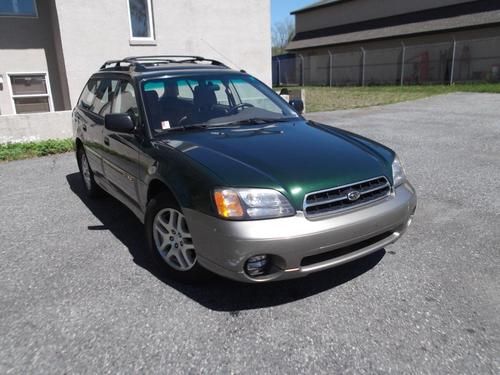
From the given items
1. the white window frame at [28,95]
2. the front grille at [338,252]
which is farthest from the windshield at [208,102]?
the white window frame at [28,95]

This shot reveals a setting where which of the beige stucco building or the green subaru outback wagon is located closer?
the green subaru outback wagon

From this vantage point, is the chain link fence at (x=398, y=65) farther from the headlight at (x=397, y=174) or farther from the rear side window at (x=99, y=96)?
the headlight at (x=397, y=174)

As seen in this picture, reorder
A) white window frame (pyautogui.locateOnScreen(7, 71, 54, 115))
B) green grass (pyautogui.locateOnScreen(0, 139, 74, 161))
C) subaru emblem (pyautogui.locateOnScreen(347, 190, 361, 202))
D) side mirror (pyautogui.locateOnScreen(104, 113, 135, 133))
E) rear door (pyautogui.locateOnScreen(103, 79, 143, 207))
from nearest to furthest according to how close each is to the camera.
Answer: subaru emblem (pyautogui.locateOnScreen(347, 190, 361, 202))
side mirror (pyautogui.locateOnScreen(104, 113, 135, 133))
rear door (pyautogui.locateOnScreen(103, 79, 143, 207))
green grass (pyautogui.locateOnScreen(0, 139, 74, 161))
white window frame (pyautogui.locateOnScreen(7, 71, 54, 115))

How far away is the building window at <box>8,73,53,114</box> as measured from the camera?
11.0 metres

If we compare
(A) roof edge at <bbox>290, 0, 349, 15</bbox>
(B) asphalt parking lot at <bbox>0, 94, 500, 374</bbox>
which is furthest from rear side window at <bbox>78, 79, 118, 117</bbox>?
(A) roof edge at <bbox>290, 0, 349, 15</bbox>

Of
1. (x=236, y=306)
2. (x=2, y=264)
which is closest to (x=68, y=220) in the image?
(x=2, y=264)

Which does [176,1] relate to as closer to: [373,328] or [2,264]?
[2,264]

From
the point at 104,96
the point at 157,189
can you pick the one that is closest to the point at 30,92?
the point at 104,96

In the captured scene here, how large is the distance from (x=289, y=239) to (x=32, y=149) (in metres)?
7.86

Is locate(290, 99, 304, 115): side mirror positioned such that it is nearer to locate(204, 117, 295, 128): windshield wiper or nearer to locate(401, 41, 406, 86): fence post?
locate(204, 117, 295, 128): windshield wiper

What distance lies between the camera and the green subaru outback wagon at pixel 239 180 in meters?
2.67

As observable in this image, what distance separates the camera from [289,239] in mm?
2600

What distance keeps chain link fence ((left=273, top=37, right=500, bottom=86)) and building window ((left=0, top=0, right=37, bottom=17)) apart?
76.2 feet

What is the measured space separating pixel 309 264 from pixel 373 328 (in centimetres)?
57
